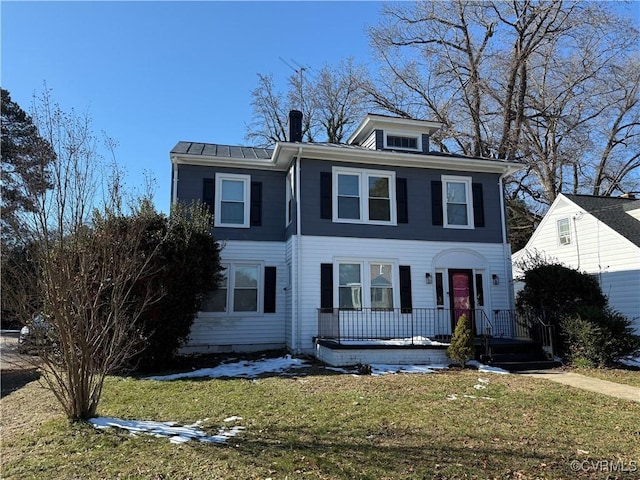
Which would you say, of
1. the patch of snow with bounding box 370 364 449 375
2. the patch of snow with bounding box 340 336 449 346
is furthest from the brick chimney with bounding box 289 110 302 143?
the patch of snow with bounding box 370 364 449 375

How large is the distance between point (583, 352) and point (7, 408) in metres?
11.4

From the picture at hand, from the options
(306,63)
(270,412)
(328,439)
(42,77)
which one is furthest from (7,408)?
(306,63)

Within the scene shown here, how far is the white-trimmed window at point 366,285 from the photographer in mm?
11859

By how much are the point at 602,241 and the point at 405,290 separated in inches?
361

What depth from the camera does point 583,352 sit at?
31.4 ft

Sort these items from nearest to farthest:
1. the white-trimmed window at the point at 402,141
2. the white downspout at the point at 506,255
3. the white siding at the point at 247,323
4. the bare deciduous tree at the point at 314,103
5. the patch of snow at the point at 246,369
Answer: the patch of snow at the point at 246,369, the white siding at the point at 247,323, the white downspout at the point at 506,255, the white-trimmed window at the point at 402,141, the bare deciduous tree at the point at 314,103

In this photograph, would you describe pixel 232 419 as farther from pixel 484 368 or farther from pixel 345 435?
pixel 484 368

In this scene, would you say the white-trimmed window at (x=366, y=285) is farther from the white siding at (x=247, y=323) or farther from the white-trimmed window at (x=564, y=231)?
the white-trimmed window at (x=564, y=231)

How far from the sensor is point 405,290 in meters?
12.2

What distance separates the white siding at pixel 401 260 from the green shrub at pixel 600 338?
125 inches

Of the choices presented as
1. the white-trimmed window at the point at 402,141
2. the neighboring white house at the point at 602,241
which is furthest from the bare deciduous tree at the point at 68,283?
the neighboring white house at the point at 602,241

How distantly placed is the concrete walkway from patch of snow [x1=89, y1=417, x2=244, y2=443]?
19.9 ft

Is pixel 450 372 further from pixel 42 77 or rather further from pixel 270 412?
pixel 42 77

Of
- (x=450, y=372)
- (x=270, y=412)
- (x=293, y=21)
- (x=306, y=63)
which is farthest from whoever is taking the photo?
(x=306, y=63)
